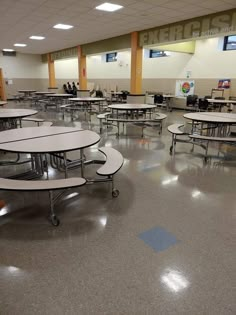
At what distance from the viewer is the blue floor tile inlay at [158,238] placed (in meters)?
2.13

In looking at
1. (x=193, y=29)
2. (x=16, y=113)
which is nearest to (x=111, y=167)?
(x=16, y=113)

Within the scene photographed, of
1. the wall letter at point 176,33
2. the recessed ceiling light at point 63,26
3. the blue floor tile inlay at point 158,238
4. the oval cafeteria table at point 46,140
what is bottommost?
the blue floor tile inlay at point 158,238

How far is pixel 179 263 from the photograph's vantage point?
1927 mm

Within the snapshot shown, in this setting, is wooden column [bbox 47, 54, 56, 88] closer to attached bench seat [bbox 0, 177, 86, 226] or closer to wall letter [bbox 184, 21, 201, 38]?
wall letter [bbox 184, 21, 201, 38]

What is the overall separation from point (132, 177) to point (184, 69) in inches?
420

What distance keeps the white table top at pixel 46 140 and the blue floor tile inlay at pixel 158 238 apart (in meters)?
1.20

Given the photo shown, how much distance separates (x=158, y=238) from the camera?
2.24 m

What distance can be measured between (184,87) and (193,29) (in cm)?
508

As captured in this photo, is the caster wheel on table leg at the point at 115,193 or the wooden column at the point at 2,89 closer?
the caster wheel on table leg at the point at 115,193

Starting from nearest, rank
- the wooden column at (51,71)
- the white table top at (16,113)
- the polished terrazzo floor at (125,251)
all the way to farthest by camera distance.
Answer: the polished terrazzo floor at (125,251)
the white table top at (16,113)
the wooden column at (51,71)

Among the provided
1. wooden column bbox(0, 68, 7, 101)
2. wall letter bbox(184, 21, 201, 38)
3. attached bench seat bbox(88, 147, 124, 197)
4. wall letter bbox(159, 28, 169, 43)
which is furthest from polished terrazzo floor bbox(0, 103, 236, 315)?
wooden column bbox(0, 68, 7, 101)

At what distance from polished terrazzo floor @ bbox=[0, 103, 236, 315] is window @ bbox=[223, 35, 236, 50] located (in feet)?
30.3

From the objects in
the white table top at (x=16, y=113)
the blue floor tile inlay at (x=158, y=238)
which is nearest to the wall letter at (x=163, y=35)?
the white table top at (x=16, y=113)

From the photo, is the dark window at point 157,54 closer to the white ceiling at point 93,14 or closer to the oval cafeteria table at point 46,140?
the white ceiling at point 93,14
